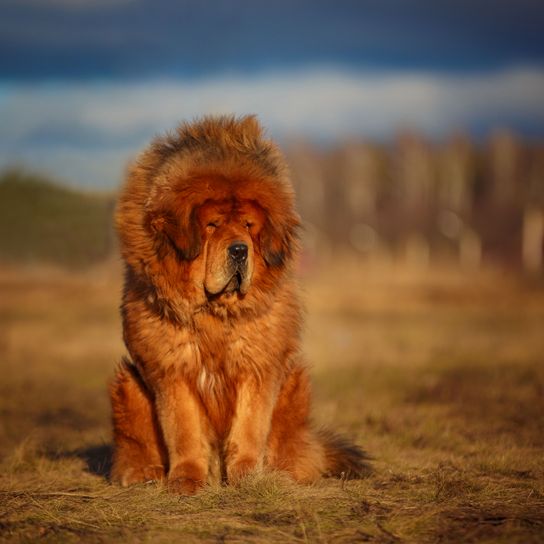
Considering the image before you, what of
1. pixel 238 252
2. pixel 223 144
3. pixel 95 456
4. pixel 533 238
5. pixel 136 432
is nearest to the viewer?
pixel 238 252

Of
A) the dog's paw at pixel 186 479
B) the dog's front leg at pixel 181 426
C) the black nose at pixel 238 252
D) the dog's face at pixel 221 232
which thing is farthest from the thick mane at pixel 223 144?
the dog's paw at pixel 186 479

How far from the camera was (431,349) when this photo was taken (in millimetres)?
15758

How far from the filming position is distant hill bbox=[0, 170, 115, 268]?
64.3 feet

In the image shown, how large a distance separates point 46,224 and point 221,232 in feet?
52.9

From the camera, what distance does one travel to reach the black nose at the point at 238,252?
5.59 metres

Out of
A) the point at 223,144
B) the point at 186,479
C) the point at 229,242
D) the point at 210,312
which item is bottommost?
the point at 186,479

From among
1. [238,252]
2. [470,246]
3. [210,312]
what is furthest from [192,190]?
[470,246]

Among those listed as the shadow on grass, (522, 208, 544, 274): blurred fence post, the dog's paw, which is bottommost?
the shadow on grass

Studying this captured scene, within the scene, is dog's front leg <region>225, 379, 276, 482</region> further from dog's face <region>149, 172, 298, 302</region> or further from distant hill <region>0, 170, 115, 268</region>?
distant hill <region>0, 170, 115, 268</region>

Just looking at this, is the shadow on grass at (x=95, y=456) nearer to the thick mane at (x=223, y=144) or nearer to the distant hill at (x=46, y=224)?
the thick mane at (x=223, y=144)

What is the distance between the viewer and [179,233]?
5.69 m

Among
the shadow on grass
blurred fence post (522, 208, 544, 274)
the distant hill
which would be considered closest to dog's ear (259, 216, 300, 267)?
the shadow on grass

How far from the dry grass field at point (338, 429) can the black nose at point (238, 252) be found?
4.61 feet

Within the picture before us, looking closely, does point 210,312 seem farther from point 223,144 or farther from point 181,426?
point 223,144
